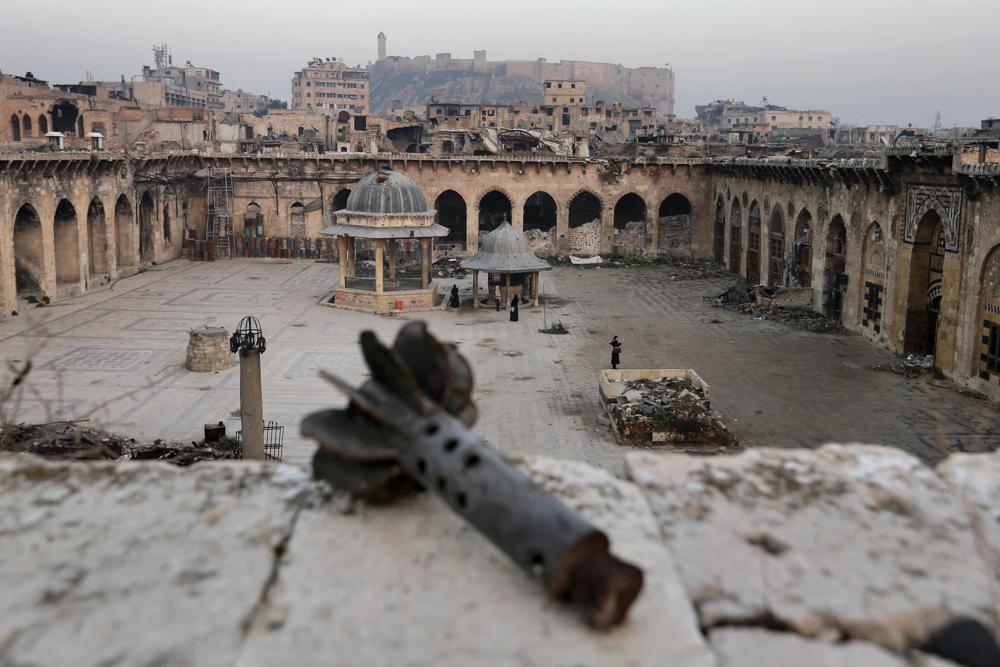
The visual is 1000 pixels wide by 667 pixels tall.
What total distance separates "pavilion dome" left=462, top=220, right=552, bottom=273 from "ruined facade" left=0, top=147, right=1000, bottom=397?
9.40m

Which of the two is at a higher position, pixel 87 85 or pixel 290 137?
pixel 87 85

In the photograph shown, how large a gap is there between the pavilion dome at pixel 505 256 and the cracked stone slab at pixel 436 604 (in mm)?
26320

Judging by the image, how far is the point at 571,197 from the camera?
43.6m

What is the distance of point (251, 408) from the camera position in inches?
Result: 587

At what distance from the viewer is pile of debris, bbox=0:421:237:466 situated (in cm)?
1294

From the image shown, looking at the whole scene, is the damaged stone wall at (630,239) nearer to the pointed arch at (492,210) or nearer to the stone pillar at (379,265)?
the pointed arch at (492,210)

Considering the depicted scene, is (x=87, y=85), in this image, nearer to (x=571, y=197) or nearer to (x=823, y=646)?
(x=571, y=197)

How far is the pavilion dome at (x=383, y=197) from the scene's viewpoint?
1185 inches

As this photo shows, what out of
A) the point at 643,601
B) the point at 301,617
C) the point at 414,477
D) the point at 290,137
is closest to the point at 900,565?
the point at 643,601

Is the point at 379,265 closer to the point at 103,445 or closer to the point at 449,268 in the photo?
the point at 449,268

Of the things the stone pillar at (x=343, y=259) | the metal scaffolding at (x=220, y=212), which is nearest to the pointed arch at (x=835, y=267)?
the stone pillar at (x=343, y=259)

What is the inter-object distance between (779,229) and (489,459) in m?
32.4

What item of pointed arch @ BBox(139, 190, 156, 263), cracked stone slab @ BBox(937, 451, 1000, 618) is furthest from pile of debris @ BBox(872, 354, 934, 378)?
pointed arch @ BBox(139, 190, 156, 263)

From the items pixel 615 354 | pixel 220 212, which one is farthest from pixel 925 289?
pixel 220 212
